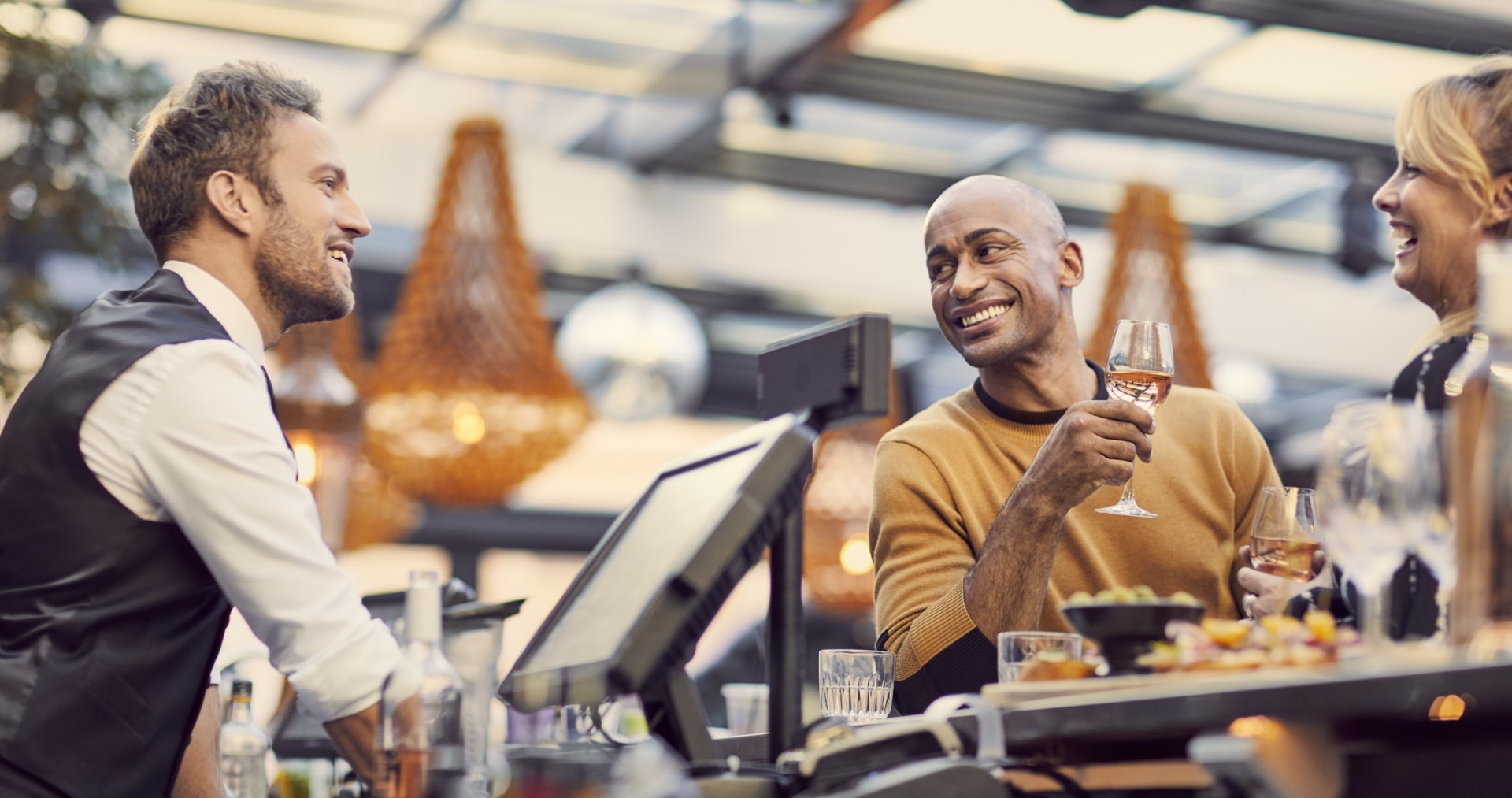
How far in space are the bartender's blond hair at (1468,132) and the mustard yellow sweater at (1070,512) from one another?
2.28ft

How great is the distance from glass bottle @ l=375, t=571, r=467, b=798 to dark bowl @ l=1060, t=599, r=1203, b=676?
585 millimetres

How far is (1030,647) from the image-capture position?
1732mm

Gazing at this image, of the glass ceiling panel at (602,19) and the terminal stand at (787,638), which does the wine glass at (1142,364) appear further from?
the glass ceiling panel at (602,19)

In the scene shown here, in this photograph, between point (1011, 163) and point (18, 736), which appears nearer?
point (18, 736)

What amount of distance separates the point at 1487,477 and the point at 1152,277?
3627 mm

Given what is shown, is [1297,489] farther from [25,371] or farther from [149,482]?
[25,371]

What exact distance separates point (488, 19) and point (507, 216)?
1.54m

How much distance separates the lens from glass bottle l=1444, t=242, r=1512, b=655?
1291 millimetres

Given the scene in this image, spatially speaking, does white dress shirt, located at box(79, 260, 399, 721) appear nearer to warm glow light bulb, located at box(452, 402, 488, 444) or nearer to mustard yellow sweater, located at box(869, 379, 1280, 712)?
mustard yellow sweater, located at box(869, 379, 1280, 712)

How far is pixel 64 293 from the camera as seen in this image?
8.07m

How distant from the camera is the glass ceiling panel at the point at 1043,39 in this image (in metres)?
5.54

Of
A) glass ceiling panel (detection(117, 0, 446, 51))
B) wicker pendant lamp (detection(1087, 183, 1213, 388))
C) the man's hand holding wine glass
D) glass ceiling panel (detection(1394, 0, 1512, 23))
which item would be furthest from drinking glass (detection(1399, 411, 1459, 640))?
glass ceiling panel (detection(117, 0, 446, 51))

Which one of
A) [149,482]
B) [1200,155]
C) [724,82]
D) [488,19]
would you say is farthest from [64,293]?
[149,482]

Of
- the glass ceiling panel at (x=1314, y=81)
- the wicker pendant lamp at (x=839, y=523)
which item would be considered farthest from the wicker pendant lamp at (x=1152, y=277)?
the wicker pendant lamp at (x=839, y=523)
